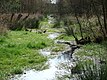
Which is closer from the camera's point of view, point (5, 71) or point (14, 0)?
point (5, 71)

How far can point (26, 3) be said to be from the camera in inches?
2346

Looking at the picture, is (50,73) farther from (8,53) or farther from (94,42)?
(94,42)

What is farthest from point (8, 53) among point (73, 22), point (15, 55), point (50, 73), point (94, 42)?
point (73, 22)

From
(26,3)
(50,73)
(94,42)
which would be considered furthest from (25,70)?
(26,3)

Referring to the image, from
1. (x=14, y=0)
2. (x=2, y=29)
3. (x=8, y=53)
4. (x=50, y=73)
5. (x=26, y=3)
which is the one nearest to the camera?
(x=50, y=73)

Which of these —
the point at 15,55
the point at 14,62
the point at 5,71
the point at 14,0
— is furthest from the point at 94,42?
the point at 14,0

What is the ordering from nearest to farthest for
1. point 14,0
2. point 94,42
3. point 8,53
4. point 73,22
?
point 8,53
point 94,42
point 73,22
point 14,0

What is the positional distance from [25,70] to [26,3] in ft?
159

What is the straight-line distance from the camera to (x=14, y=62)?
44.4ft

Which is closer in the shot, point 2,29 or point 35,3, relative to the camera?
point 2,29

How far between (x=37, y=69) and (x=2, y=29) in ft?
41.8

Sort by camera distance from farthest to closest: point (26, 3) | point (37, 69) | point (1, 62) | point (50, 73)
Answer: point (26, 3), point (1, 62), point (37, 69), point (50, 73)

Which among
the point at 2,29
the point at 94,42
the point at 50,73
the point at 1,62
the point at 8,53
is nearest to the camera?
the point at 50,73

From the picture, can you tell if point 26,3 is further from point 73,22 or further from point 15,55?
point 15,55
